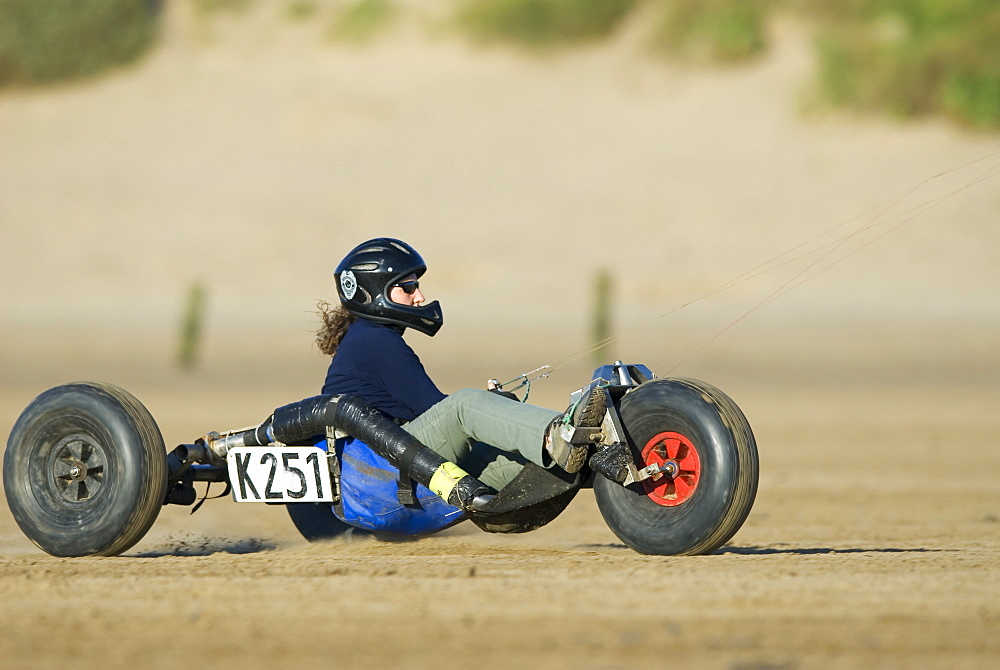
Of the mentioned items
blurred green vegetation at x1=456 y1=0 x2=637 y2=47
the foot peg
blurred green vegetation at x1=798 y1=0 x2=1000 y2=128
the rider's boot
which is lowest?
the foot peg

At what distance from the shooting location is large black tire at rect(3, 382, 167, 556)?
7.07 metres

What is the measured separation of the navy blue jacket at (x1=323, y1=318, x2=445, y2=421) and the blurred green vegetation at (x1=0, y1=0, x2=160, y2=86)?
52397 millimetres

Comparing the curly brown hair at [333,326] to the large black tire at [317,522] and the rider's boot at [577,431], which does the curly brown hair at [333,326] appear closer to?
the large black tire at [317,522]

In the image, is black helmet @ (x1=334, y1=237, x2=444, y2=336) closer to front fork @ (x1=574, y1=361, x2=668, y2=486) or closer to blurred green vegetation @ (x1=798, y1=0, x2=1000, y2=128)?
front fork @ (x1=574, y1=361, x2=668, y2=486)

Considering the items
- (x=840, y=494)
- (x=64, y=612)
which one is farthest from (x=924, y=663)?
(x=840, y=494)

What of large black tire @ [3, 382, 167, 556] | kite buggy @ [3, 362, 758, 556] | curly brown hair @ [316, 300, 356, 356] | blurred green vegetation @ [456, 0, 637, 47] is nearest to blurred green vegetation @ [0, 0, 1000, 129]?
blurred green vegetation @ [456, 0, 637, 47]

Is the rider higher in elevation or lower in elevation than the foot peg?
higher

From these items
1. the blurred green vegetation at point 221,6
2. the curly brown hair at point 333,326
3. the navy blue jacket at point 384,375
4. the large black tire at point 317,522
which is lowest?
the large black tire at point 317,522

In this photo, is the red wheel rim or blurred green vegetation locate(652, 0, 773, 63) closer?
the red wheel rim

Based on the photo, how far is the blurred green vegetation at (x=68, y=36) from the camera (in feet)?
184

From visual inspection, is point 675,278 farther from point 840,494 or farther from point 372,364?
point 372,364

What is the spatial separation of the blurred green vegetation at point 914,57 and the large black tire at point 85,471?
43997 mm

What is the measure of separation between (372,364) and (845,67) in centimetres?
4537

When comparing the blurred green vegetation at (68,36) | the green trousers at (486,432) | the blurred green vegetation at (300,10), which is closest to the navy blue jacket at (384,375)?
the green trousers at (486,432)
